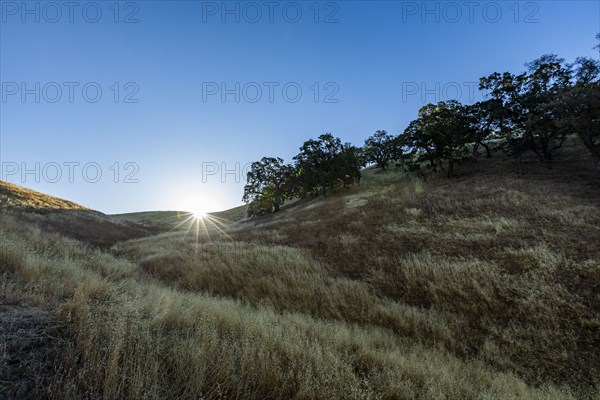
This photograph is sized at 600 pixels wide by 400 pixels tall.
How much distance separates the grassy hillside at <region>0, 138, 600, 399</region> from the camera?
340 centimetres

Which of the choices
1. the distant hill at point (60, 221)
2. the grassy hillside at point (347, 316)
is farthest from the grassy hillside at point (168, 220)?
the grassy hillside at point (347, 316)

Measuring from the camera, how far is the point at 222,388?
3.27m

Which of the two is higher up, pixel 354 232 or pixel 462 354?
pixel 354 232

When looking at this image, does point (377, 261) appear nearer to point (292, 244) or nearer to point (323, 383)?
point (292, 244)

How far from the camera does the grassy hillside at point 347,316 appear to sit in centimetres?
340

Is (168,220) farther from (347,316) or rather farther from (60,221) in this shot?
(347,316)

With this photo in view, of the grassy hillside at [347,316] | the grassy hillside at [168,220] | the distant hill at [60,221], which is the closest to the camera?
the grassy hillside at [347,316]

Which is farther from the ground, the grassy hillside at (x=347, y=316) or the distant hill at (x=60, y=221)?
the distant hill at (x=60, y=221)

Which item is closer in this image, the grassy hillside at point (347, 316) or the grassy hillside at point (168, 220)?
the grassy hillside at point (347, 316)

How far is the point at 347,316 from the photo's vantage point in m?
7.25

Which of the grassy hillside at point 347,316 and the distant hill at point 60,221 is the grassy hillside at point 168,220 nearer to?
the distant hill at point 60,221

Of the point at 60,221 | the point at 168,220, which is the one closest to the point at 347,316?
the point at 60,221

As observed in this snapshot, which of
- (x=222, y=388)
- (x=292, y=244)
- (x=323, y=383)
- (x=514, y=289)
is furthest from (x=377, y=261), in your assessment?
(x=222, y=388)

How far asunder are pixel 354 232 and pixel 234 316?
36.2ft
